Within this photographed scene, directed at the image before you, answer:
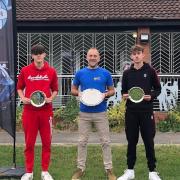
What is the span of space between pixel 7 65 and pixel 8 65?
0.02 m

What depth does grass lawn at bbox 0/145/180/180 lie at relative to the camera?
27.4ft

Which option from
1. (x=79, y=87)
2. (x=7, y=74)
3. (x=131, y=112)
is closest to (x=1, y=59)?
(x=7, y=74)

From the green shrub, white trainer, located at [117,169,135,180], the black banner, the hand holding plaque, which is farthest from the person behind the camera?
the green shrub

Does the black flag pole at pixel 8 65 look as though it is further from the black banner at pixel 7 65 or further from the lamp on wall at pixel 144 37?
the lamp on wall at pixel 144 37

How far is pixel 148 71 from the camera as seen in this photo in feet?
25.7

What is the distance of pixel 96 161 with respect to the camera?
30.9 ft

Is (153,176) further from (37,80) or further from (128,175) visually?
(37,80)

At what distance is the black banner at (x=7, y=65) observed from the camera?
26.8 ft

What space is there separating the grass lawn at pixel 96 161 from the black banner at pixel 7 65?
100 cm

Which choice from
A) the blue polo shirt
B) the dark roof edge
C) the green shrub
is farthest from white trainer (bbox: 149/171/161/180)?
the dark roof edge

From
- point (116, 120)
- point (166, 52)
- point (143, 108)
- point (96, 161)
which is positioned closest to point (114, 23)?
point (166, 52)

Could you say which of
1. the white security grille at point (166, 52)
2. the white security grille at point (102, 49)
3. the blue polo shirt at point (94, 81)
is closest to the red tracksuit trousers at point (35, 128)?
the blue polo shirt at point (94, 81)

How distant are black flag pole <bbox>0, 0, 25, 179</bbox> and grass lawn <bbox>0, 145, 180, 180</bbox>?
82 cm

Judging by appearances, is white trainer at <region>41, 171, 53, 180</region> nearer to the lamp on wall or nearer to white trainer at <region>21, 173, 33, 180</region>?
white trainer at <region>21, 173, 33, 180</region>
